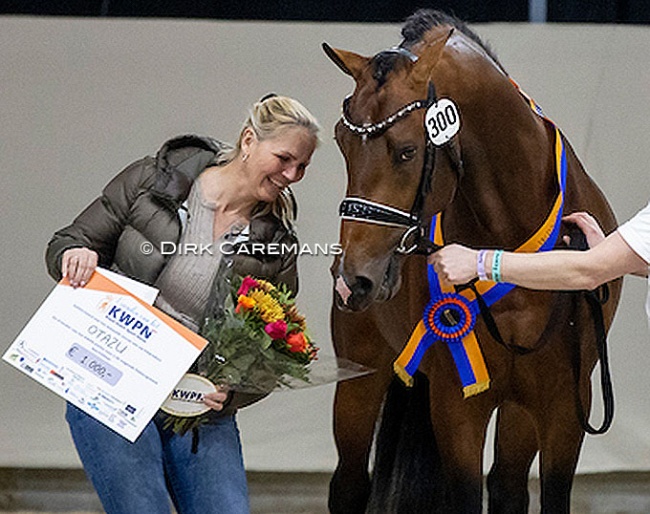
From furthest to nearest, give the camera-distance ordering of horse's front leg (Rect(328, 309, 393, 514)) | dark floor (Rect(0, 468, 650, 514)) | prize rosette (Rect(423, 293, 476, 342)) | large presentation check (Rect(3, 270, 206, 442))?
dark floor (Rect(0, 468, 650, 514)) < horse's front leg (Rect(328, 309, 393, 514)) < prize rosette (Rect(423, 293, 476, 342)) < large presentation check (Rect(3, 270, 206, 442))

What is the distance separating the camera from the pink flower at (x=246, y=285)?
1.97m

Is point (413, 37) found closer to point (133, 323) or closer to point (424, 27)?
point (424, 27)

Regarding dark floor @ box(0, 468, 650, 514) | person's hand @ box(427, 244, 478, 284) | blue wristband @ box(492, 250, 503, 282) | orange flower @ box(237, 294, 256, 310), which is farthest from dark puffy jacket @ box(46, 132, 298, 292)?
dark floor @ box(0, 468, 650, 514)

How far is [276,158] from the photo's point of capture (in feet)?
6.70

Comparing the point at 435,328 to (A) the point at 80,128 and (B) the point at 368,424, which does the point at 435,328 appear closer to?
(B) the point at 368,424

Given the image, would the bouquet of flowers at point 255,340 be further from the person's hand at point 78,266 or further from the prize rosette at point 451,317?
the prize rosette at point 451,317

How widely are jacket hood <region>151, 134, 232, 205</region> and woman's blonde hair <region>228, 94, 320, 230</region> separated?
67 mm

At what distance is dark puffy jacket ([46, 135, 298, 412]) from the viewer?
202 centimetres

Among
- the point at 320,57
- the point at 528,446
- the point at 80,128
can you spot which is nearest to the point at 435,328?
the point at 528,446

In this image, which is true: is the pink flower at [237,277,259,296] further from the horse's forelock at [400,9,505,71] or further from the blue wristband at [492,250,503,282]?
the horse's forelock at [400,9,505,71]

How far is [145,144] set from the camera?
3.67m

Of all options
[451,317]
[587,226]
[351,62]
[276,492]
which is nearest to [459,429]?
[451,317]

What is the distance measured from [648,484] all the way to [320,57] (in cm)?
191

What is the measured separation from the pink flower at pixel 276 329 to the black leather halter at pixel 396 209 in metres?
0.23
